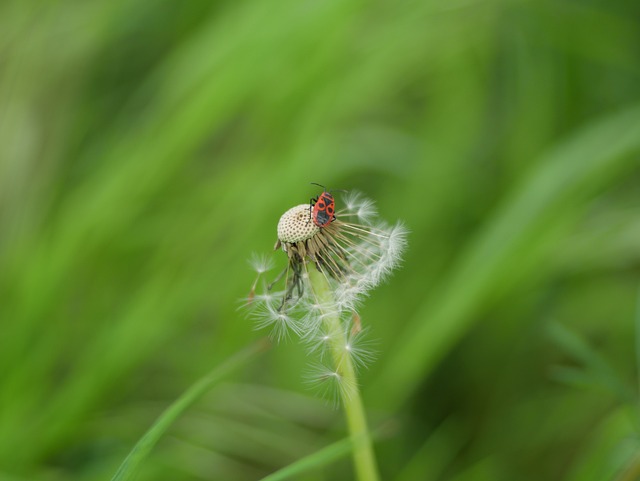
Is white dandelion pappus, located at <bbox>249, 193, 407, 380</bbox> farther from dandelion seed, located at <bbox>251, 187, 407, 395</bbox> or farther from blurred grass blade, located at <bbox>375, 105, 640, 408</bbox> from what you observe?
blurred grass blade, located at <bbox>375, 105, 640, 408</bbox>

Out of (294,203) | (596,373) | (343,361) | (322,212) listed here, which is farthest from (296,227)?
(294,203)

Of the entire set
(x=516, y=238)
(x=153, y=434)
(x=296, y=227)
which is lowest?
(x=153, y=434)

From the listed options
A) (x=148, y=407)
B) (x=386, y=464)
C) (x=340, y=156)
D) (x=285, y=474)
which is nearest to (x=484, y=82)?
(x=340, y=156)

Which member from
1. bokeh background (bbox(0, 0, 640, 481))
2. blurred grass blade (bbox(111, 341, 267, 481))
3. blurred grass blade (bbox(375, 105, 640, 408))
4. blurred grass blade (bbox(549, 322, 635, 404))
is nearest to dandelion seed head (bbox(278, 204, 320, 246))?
blurred grass blade (bbox(111, 341, 267, 481))

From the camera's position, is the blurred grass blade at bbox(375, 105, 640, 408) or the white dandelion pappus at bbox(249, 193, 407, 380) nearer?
the white dandelion pappus at bbox(249, 193, 407, 380)

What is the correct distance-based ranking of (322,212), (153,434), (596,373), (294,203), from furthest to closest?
(294,203)
(596,373)
(322,212)
(153,434)

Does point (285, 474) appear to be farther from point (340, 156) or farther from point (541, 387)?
point (340, 156)

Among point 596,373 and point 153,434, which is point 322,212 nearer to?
point 153,434
